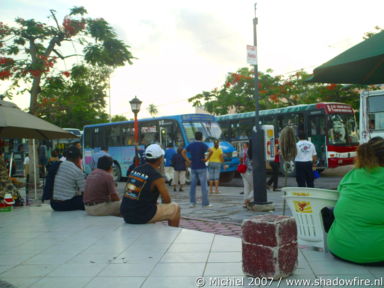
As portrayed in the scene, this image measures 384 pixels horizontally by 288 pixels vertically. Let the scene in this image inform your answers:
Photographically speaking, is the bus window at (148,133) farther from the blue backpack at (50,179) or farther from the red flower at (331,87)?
the red flower at (331,87)

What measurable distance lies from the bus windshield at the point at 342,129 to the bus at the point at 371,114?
13.4 ft

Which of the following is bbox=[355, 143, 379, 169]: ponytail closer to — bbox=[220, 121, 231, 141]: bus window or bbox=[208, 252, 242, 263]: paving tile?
bbox=[208, 252, 242, 263]: paving tile

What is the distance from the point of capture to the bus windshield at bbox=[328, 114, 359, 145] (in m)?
19.4

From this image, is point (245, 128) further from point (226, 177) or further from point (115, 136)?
point (115, 136)

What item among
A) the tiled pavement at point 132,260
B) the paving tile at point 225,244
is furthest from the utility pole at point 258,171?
the paving tile at point 225,244

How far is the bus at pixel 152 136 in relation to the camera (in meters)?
19.6

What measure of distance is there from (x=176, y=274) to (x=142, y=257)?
894 millimetres

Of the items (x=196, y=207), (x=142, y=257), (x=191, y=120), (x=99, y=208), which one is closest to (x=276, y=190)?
(x=196, y=207)

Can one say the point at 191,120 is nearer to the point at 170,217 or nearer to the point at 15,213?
the point at 15,213

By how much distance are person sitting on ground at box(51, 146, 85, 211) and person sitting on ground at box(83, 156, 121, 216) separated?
2.83 feet

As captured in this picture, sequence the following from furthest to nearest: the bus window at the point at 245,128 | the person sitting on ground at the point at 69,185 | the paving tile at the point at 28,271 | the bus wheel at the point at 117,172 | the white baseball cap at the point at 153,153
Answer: the bus wheel at the point at 117,172
the bus window at the point at 245,128
the person sitting on ground at the point at 69,185
the white baseball cap at the point at 153,153
the paving tile at the point at 28,271

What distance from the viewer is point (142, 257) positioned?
216 inches

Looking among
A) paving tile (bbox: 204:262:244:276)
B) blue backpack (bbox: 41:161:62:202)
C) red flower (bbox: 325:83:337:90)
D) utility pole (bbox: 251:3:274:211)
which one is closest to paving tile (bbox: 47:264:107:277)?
paving tile (bbox: 204:262:244:276)

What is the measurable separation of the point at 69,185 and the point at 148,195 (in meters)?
3.09
